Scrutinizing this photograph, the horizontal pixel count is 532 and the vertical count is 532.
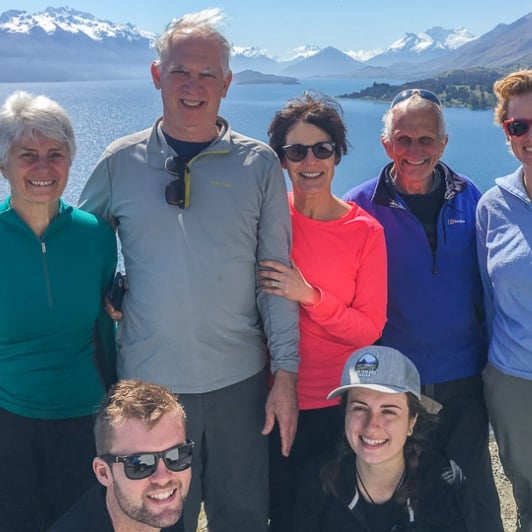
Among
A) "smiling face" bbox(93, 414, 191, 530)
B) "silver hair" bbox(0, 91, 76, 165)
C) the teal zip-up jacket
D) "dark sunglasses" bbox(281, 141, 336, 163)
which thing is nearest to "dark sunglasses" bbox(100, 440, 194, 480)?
"smiling face" bbox(93, 414, 191, 530)

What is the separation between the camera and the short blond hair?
8.66 feet

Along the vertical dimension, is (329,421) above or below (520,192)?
below

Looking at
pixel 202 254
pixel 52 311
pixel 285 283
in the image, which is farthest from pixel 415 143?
pixel 52 311

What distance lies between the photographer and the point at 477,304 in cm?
384

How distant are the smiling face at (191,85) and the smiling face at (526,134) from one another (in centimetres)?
168

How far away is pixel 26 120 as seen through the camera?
10.3ft

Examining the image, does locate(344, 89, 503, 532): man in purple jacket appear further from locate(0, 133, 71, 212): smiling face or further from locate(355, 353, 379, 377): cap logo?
locate(0, 133, 71, 212): smiling face

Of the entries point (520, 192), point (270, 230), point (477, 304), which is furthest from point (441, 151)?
point (270, 230)

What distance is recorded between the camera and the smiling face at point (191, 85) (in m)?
3.23

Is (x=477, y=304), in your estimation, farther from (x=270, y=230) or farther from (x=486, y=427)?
(x=270, y=230)

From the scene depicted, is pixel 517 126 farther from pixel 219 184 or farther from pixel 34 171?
pixel 34 171

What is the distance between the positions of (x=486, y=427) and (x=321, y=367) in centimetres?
127

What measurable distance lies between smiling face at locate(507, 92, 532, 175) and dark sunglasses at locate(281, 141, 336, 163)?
3.44ft

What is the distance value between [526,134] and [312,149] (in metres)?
1.20
